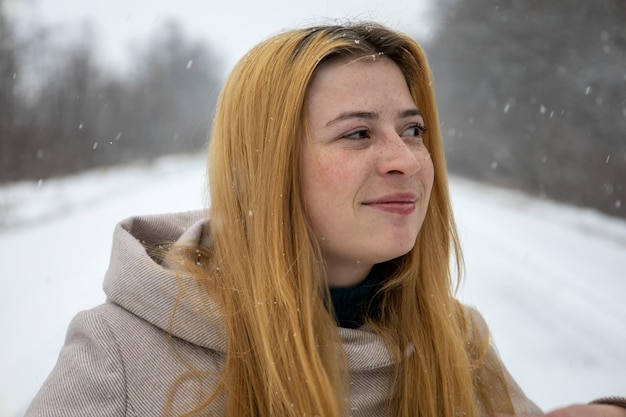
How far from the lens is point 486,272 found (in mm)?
7926

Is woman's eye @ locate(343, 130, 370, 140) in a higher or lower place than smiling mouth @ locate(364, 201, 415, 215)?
higher

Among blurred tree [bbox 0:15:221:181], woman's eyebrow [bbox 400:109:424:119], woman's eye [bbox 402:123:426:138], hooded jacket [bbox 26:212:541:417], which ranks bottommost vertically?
blurred tree [bbox 0:15:221:181]

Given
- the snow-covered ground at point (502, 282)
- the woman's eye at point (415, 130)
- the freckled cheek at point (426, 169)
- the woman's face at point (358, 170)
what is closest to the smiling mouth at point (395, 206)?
the woman's face at point (358, 170)

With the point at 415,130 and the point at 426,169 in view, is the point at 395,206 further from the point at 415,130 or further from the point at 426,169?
the point at 415,130

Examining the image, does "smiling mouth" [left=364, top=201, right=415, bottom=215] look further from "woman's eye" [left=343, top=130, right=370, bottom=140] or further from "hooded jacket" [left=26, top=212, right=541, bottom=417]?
"hooded jacket" [left=26, top=212, right=541, bottom=417]

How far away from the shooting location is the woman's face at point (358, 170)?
1.96 m

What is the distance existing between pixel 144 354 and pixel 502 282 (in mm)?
6359

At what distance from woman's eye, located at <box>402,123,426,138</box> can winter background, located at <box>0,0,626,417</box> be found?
461 millimetres

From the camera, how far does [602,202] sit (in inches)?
490

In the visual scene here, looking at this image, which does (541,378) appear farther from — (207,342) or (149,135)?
(149,135)

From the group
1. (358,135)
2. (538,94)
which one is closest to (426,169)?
(358,135)

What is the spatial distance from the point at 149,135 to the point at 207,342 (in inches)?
1556

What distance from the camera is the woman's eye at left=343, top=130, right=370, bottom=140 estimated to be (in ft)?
6.57

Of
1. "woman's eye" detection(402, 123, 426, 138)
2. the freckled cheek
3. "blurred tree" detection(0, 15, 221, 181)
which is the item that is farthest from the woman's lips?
"blurred tree" detection(0, 15, 221, 181)
